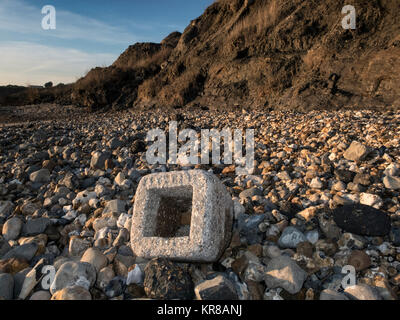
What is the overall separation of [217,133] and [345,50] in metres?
4.61

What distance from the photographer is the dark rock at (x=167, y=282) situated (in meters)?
1.64

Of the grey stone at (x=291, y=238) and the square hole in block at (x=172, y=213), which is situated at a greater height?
the square hole in block at (x=172, y=213)

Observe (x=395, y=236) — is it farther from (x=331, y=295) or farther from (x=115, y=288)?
(x=115, y=288)

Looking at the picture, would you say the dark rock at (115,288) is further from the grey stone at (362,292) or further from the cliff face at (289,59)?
the cliff face at (289,59)

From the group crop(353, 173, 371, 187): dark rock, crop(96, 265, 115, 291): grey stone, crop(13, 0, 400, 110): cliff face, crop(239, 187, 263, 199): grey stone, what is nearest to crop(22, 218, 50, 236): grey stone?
crop(96, 265, 115, 291): grey stone

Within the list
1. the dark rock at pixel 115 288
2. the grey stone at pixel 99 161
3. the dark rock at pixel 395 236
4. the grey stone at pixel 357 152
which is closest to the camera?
the dark rock at pixel 115 288

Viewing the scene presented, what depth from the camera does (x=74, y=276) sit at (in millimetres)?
1829

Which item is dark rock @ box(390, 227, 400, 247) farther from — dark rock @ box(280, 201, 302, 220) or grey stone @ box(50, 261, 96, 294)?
grey stone @ box(50, 261, 96, 294)

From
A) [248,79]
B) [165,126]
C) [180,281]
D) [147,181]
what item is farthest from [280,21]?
[180,281]

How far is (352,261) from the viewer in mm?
1873

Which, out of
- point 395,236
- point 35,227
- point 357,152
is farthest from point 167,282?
point 357,152

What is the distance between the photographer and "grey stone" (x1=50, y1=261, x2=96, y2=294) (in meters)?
1.80

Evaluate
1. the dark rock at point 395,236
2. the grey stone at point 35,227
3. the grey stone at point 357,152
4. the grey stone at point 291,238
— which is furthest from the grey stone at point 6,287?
the grey stone at point 357,152

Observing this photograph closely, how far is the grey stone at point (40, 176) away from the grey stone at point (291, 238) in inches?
152
